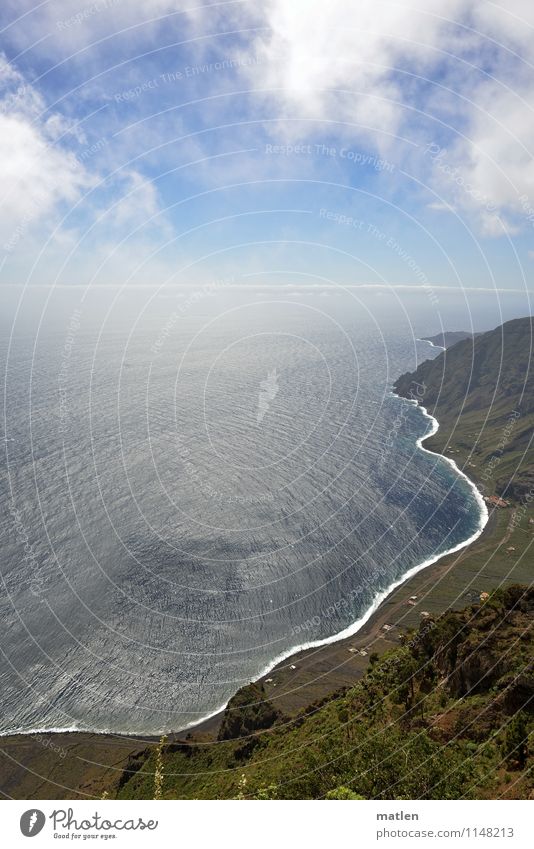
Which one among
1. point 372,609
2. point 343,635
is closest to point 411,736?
point 343,635

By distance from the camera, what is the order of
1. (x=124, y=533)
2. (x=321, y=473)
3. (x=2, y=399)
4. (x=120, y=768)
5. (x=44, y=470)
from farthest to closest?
(x=2, y=399)
(x=321, y=473)
(x=44, y=470)
(x=124, y=533)
(x=120, y=768)

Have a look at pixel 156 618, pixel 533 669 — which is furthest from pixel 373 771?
pixel 156 618

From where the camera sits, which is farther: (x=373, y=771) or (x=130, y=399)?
(x=130, y=399)

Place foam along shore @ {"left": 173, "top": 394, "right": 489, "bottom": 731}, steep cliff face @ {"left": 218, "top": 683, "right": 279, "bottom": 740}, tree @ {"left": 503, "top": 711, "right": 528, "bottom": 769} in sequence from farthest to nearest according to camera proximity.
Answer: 1. foam along shore @ {"left": 173, "top": 394, "right": 489, "bottom": 731}
2. steep cliff face @ {"left": 218, "top": 683, "right": 279, "bottom": 740}
3. tree @ {"left": 503, "top": 711, "right": 528, "bottom": 769}

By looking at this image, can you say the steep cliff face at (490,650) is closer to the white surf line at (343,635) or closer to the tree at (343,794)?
the tree at (343,794)

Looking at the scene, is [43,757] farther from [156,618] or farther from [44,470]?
[44,470]

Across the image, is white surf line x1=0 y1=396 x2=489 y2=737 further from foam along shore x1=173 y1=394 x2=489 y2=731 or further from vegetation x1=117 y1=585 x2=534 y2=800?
vegetation x1=117 y1=585 x2=534 y2=800

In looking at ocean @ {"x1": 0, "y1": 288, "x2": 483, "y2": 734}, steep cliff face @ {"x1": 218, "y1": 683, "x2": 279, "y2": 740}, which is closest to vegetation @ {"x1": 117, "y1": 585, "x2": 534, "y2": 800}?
steep cliff face @ {"x1": 218, "y1": 683, "x2": 279, "y2": 740}

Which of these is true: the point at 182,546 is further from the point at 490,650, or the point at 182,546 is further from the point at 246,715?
the point at 490,650

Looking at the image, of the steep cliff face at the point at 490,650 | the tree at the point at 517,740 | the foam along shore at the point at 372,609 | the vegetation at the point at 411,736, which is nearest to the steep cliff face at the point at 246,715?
the vegetation at the point at 411,736
